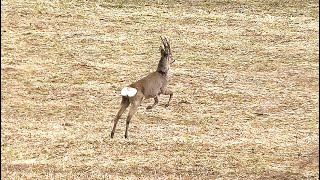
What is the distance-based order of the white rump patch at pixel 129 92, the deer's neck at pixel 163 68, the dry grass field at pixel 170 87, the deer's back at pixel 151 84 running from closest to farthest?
the white rump patch at pixel 129 92 → the dry grass field at pixel 170 87 → the deer's back at pixel 151 84 → the deer's neck at pixel 163 68

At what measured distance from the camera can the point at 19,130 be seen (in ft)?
63.0

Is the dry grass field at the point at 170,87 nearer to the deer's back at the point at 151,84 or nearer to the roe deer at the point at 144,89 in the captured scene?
the roe deer at the point at 144,89

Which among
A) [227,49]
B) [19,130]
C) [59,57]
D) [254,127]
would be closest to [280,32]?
[227,49]

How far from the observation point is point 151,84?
1797 centimetres

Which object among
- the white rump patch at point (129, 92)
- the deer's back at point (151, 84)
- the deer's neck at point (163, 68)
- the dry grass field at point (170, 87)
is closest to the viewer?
the white rump patch at point (129, 92)

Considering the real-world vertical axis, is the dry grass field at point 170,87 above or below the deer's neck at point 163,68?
below

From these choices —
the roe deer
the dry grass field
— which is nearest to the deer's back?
the roe deer

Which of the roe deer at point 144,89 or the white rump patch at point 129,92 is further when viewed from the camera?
the roe deer at point 144,89

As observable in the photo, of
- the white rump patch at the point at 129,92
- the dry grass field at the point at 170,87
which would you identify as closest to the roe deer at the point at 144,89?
the white rump patch at the point at 129,92

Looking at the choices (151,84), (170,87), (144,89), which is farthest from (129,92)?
(170,87)

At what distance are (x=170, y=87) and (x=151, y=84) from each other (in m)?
6.09

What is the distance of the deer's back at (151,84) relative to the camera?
17484mm

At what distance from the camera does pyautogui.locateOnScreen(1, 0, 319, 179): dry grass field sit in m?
17.0

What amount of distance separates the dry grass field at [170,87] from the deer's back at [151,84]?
4.48ft
